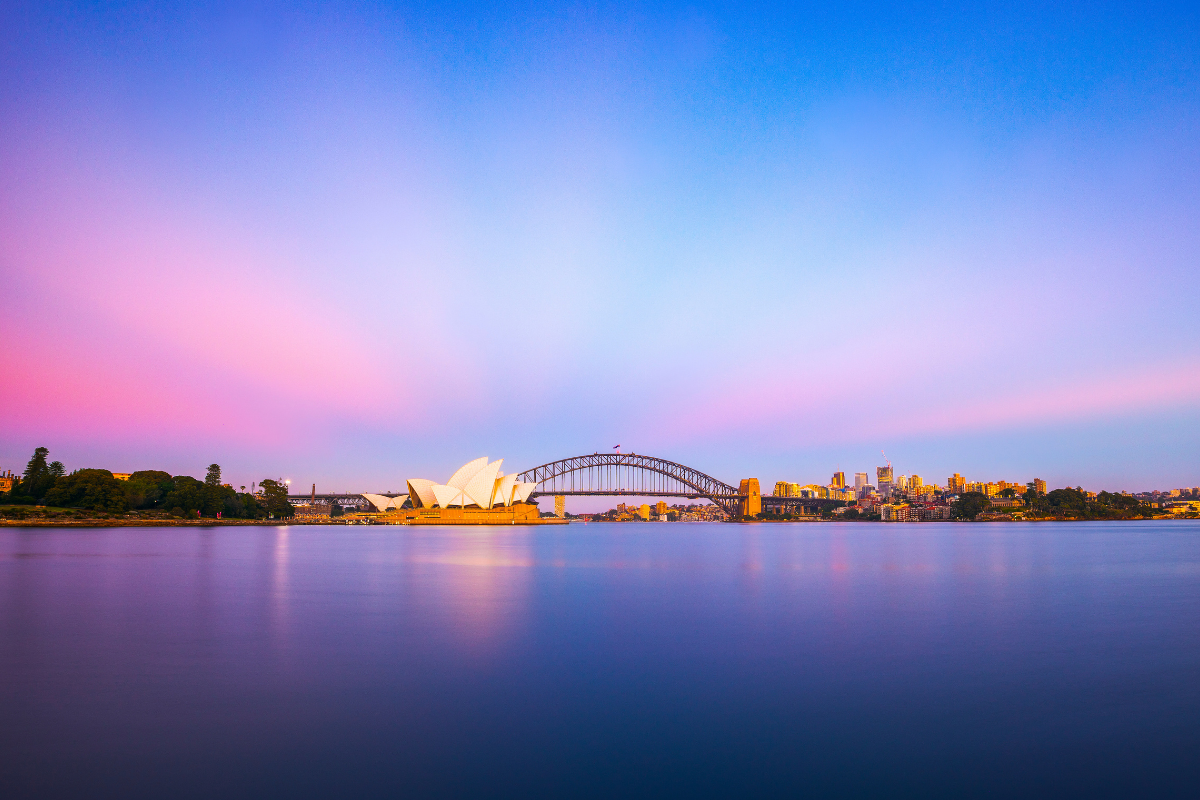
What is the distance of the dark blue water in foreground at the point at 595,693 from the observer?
20.2ft

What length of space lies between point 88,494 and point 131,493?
284 inches

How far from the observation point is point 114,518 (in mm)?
65938

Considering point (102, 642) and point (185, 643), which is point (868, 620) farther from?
point (102, 642)

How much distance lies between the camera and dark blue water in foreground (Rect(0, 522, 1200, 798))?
6.15 meters

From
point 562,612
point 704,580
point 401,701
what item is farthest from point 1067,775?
point 704,580

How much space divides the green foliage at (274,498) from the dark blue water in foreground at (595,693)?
81877 mm

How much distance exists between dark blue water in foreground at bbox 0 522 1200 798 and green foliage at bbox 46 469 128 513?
57242mm

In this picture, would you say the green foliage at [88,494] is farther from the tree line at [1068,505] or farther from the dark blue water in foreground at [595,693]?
the tree line at [1068,505]

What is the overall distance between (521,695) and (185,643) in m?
6.38

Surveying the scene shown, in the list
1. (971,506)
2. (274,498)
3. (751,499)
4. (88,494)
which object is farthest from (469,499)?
(971,506)

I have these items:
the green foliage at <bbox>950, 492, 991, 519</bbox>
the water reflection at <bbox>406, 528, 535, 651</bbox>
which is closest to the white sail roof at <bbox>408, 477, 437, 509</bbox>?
the water reflection at <bbox>406, 528, 535, 651</bbox>

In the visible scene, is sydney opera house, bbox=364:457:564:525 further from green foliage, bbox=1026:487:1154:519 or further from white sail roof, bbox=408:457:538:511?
green foliage, bbox=1026:487:1154:519

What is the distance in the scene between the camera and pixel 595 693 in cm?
879

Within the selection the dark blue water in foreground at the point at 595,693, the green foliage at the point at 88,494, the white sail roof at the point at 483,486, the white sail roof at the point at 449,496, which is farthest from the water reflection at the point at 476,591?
the white sail roof at the point at 449,496
